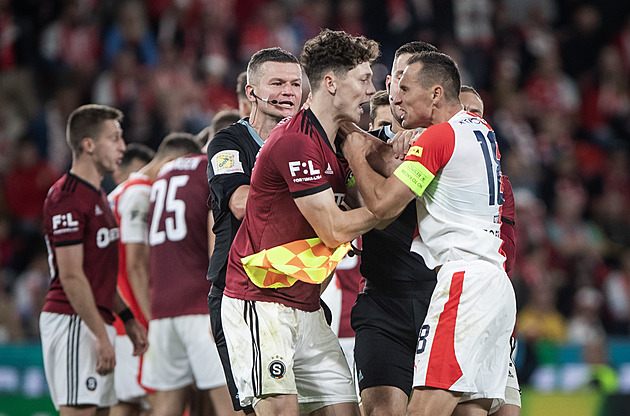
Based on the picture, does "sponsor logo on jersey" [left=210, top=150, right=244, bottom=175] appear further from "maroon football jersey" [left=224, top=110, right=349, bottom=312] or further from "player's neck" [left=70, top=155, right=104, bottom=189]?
"player's neck" [left=70, top=155, right=104, bottom=189]

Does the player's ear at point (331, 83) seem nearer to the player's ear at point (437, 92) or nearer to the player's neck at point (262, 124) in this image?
the player's ear at point (437, 92)

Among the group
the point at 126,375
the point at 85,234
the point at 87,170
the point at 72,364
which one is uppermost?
the point at 87,170

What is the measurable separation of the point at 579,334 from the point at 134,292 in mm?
7208

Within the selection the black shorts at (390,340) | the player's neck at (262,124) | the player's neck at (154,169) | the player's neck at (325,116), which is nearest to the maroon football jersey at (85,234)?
the player's neck at (154,169)

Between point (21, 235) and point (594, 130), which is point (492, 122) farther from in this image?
point (21, 235)

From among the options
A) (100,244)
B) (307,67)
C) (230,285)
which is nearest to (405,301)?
(230,285)

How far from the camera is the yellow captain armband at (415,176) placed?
183 inches

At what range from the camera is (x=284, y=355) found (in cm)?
468

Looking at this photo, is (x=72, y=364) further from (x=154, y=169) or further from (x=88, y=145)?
(x=154, y=169)

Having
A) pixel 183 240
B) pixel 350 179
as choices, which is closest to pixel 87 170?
pixel 183 240

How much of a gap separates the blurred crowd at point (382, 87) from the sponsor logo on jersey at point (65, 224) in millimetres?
4806

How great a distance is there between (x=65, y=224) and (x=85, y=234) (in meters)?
0.20

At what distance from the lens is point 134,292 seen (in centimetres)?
809

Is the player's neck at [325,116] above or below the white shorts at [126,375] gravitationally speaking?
above
